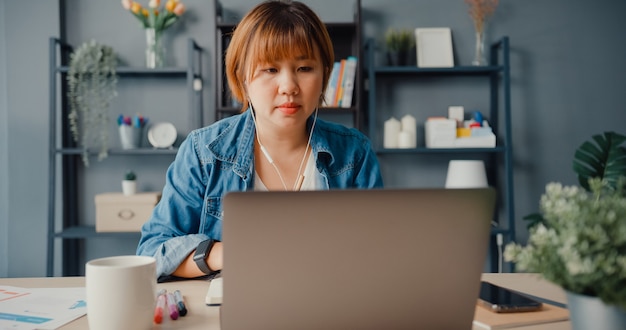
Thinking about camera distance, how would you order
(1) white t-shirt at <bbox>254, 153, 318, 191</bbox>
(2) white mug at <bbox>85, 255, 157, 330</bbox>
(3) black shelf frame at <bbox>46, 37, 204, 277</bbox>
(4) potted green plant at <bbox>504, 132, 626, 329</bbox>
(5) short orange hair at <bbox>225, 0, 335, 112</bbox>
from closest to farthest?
(4) potted green plant at <bbox>504, 132, 626, 329</bbox>
(2) white mug at <bbox>85, 255, 157, 330</bbox>
(5) short orange hair at <bbox>225, 0, 335, 112</bbox>
(1) white t-shirt at <bbox>254, 153, 318, 191</bbox>
(3) black shelf frame at <bbox>46, 37, 204, 277</bbox>

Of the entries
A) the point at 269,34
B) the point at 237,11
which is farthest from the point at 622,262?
the point at 237,11

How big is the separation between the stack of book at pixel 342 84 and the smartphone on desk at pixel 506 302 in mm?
2065

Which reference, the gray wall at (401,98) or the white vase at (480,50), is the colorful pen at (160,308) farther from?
the white vase at (480,50)

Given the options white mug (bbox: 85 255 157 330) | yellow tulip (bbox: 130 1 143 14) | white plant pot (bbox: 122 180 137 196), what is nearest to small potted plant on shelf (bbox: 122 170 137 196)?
white plant pot (bbox: 122 180 137 196)

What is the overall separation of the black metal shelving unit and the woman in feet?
4.87

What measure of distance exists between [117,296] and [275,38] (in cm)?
75

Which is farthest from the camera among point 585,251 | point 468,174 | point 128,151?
point 128,151

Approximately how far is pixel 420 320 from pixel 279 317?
17 cm

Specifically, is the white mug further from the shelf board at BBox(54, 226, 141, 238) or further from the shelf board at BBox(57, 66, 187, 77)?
the shelf board at BBox(57, 66, 187, 77)

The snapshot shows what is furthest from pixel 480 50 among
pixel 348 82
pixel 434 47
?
pixel 348 82

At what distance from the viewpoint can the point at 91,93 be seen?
3012mm

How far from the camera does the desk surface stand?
77cm

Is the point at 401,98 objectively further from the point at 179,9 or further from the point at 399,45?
the point at 179,9

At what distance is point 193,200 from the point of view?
1299 mm
